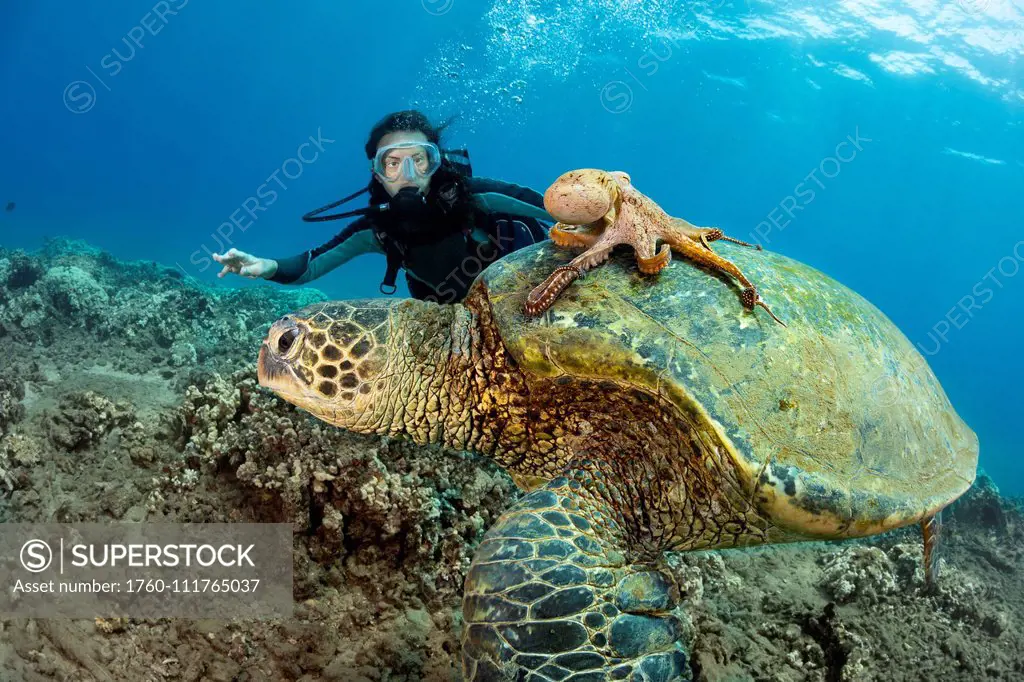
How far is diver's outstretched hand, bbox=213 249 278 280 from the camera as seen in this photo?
3.36 metres

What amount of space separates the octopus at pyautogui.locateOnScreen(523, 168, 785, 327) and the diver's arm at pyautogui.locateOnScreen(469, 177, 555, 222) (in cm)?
260

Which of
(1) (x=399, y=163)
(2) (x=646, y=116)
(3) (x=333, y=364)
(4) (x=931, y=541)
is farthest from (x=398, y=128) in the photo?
(2) (x=646, y=116)

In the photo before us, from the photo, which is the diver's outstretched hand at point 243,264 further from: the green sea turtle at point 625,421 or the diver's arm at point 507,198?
the diver's arm at point 507,198

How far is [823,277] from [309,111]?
8871cm

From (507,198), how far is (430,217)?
2.63 feet

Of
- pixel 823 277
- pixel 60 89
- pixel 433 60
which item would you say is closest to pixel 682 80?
pixel 433 60

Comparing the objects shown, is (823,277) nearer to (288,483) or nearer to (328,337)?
(328,337)

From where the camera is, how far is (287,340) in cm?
242

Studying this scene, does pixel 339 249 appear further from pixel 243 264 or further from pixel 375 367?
pixel 375 367

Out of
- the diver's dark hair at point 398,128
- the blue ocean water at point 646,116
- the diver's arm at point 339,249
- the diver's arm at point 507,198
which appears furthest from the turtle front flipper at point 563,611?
the blue ocean water at point 646,116

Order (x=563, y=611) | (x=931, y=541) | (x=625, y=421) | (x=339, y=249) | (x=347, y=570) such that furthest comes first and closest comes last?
(x=339, y=249) < (x=931, y=541) < (x=347, y=570) < (x=625, y=421) < (x=563, y=611)

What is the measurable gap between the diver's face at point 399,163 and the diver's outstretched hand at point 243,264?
1.63m

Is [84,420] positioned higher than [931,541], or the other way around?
[84,420]

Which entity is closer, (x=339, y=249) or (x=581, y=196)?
(x=581, y=196)
